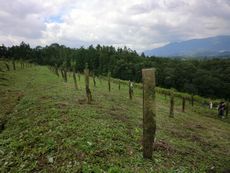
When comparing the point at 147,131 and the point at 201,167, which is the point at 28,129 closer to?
the point at 147,131

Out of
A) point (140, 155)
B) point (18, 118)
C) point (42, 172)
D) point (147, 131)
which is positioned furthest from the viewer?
point (18, 118)

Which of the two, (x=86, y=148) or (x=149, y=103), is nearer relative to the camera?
(x=149, y=103)

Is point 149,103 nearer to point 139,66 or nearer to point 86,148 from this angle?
point 86,148

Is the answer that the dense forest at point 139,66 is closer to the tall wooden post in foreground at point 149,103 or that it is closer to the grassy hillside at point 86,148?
the grassy hillside at point 86,148

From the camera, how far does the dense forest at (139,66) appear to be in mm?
77250

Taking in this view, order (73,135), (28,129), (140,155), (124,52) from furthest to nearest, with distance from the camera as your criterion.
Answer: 1. (124,52)
2. (28,129)
3. (73,135)
4. (140,155)

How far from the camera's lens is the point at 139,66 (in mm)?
91812

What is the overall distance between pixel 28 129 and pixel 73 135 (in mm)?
3310

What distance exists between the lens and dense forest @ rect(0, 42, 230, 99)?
77.2 m

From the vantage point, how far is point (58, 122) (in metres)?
12.8

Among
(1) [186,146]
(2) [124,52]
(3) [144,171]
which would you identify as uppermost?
(2) [124,52]

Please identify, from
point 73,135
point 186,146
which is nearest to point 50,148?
point 73,135

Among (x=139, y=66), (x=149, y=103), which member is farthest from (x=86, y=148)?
(x=139, y=66)

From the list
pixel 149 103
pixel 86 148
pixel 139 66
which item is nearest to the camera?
pixel 149 103
